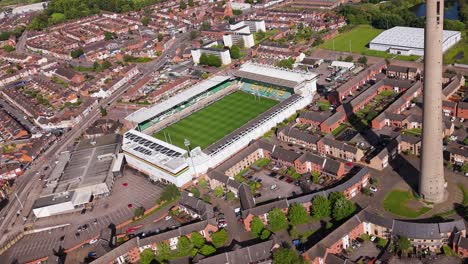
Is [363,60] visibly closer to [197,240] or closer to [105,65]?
[197,240]

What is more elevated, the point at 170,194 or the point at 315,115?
the point at 315,115

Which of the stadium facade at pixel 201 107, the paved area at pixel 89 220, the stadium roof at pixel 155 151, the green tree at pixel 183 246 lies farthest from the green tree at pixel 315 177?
the paved area at pixel 89 220

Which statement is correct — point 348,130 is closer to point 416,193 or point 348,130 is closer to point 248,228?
point 416,193

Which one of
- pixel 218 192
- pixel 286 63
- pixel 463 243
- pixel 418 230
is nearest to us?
pixel 463 243

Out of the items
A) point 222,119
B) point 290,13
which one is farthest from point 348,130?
point 290,13

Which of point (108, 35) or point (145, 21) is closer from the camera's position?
point (108, 35)

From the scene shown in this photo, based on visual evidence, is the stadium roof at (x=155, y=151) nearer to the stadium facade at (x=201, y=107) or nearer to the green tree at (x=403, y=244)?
the stadium facade at (x=201, y=107)

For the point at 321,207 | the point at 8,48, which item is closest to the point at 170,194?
the point at 321,207

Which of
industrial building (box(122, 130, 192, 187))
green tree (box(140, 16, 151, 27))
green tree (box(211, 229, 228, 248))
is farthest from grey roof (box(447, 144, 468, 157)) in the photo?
green tree (box(140, 16, 151, 27))
